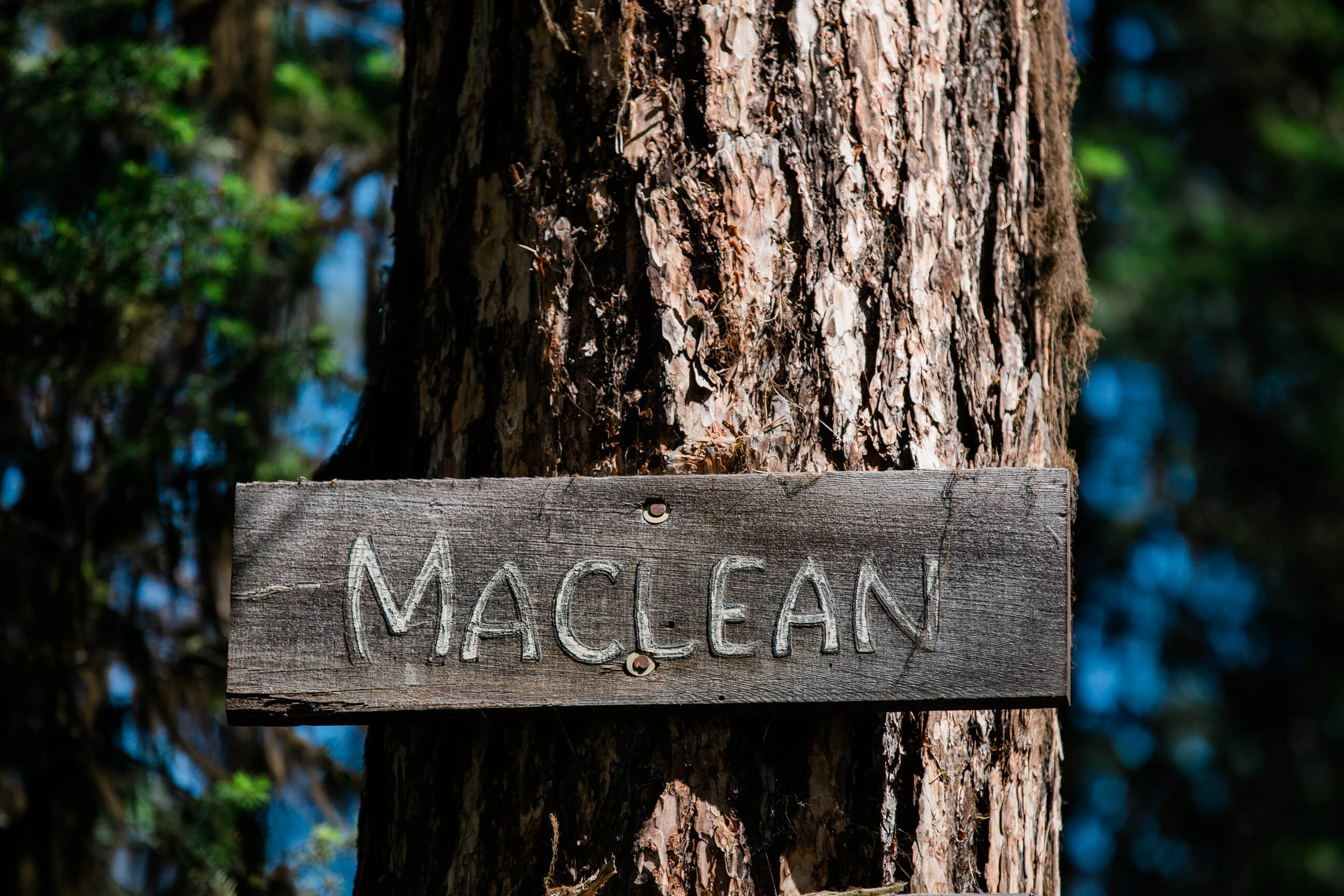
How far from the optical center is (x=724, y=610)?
1396 mm

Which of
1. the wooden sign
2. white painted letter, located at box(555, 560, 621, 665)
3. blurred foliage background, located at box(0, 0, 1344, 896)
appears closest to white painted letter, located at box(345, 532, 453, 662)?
the wooden sign

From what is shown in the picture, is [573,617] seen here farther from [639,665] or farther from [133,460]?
[133,460]

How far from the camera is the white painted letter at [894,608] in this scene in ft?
4.52

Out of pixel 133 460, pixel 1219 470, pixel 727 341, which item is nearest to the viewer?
pixel 727 341

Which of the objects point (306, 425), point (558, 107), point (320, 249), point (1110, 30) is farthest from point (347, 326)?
point (1110, 30)

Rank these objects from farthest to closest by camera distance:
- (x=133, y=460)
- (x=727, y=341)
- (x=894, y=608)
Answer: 1. (x=133, y=460)
2. (x=727, y=341)
3. (x=894, y=608)

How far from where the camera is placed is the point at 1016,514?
1.39 m

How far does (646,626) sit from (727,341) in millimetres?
377

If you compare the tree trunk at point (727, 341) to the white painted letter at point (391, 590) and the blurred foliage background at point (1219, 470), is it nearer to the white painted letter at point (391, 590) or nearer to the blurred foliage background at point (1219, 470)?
the white painted letter at point (391, 590)

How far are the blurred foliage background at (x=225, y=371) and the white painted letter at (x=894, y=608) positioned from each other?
140 centimetres

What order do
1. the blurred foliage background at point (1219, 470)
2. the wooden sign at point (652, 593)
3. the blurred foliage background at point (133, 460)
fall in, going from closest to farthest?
the wooden sign at point (652, 593)
the blurred foliage background at point (133, 460)
the blurred foliage background at point (1219, 470)

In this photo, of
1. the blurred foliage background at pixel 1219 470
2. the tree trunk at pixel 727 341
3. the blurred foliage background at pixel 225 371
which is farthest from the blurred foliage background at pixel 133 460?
the blurred foliage background at pixel 1219 470

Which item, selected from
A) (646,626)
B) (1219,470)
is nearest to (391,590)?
(646,626)

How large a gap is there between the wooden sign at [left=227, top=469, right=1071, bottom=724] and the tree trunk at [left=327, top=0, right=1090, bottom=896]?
7cm
